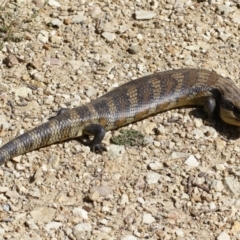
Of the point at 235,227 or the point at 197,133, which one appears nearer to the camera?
the point at 235,227

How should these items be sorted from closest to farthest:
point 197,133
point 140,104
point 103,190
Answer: point 103,190, point 197,133, point 140,104

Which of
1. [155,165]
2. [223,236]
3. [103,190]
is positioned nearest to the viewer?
[223,236]

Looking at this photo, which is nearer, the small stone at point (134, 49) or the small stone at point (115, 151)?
the small stone at point (115, 151)

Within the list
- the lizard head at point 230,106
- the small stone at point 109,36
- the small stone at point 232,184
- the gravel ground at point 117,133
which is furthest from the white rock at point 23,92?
the small stone at point 232,184

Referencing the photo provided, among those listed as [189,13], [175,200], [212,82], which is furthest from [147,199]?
[189,13]

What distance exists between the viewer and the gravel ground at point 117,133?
7191 millimetres

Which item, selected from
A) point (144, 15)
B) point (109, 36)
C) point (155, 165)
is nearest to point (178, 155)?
point (155, 165)

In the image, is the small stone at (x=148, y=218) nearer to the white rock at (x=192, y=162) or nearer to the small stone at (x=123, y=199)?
the small stone at (x=123, y=199)

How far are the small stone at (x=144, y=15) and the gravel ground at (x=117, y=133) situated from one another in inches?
1.1

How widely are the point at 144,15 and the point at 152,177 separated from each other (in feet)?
10.7

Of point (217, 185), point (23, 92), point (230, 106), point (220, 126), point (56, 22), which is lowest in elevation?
point (23, 92)

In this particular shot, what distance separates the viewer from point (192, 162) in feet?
26.2

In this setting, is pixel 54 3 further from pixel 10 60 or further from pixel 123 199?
pixel 123 199

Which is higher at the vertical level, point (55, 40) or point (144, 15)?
point (144, 15)
